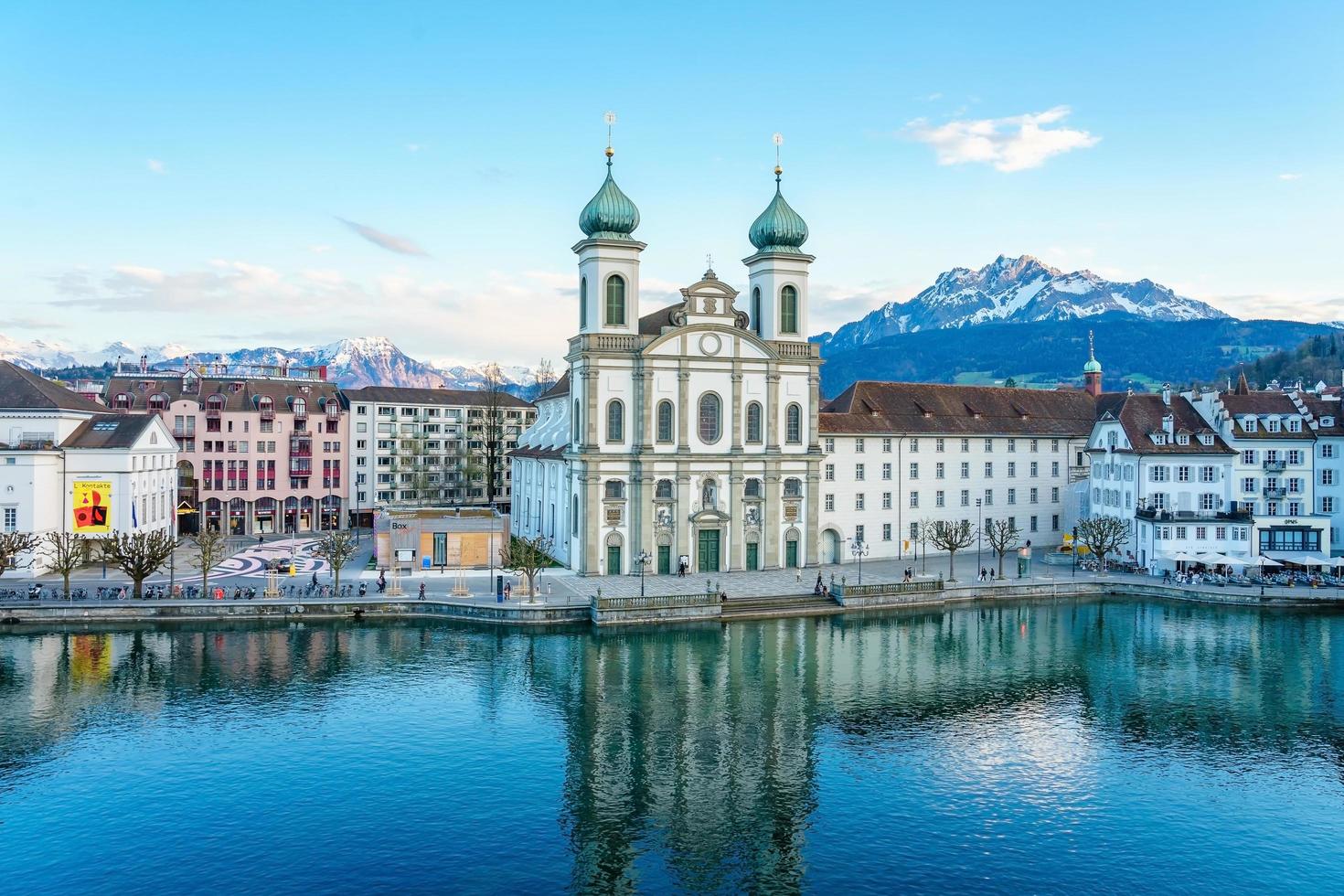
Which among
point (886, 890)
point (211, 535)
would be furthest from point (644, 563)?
point (886, 890)

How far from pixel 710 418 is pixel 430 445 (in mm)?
53574

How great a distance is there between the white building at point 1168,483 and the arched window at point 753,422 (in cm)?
2787

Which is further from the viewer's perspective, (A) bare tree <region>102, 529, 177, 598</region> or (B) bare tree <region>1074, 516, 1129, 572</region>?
(B) bare tree <region>1074, 516, 1129, 572</region>

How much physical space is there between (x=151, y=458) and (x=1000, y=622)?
6209 centimetres

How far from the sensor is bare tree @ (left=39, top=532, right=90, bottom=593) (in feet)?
197

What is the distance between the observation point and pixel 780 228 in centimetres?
7325

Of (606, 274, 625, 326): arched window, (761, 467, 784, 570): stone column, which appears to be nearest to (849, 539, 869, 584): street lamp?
(761, 467, 784, 570): stone column

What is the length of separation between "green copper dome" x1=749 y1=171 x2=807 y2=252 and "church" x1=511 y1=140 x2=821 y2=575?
0.30 ft

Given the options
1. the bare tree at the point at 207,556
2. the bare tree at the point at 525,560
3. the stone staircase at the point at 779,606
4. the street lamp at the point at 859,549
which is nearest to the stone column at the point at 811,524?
the street lamp at the point at 859,549

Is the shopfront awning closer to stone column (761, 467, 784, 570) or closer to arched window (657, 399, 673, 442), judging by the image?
stone column (761, 467, 784, 570)

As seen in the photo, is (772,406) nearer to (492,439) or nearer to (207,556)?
(207,556)

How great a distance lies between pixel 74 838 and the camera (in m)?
28.9

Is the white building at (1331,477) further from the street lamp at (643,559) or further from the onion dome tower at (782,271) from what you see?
the street lamp at (643,559)

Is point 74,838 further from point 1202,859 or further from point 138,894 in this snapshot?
point 1202,859
